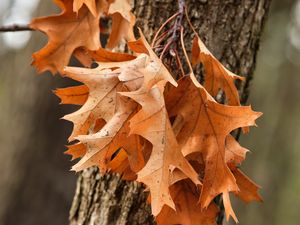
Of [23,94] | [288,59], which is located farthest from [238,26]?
[288,59]

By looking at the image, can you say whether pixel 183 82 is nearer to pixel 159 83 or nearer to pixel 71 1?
pixel 159 83

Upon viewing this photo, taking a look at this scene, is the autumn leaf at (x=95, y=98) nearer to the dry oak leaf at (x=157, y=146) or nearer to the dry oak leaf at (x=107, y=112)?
the dry oak leaf at (x=107, y=112)

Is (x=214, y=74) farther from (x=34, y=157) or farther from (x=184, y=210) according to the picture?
(x=34, y=157)

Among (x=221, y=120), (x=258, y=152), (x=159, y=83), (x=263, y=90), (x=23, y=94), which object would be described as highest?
(x=159, y=83)

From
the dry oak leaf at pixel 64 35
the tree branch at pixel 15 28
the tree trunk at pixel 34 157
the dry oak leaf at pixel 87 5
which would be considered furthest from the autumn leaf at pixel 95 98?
the tree trunk at pixel 34 157

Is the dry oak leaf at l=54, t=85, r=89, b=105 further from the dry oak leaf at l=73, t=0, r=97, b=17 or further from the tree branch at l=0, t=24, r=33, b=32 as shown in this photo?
the tree branch at l=0, t=24, r=33, b=32

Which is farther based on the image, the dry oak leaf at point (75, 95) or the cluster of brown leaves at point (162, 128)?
the dry oak leaf at point (75, 95)

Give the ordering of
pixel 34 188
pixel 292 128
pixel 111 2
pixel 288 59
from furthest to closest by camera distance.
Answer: pixel 292 128
pixel 288 59
pixel 34 188
pixel 111 2

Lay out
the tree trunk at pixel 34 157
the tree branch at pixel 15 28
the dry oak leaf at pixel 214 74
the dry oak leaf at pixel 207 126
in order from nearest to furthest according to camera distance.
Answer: the dry oak leaf at pixel 207 126 < the dry oak leaf at pixel 214 74 < the tree branch at pixel 15 28 < the tree trunk at pixel 34 157

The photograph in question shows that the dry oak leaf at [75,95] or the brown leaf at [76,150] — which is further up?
Result: the dry oak leaf at [75,95]
